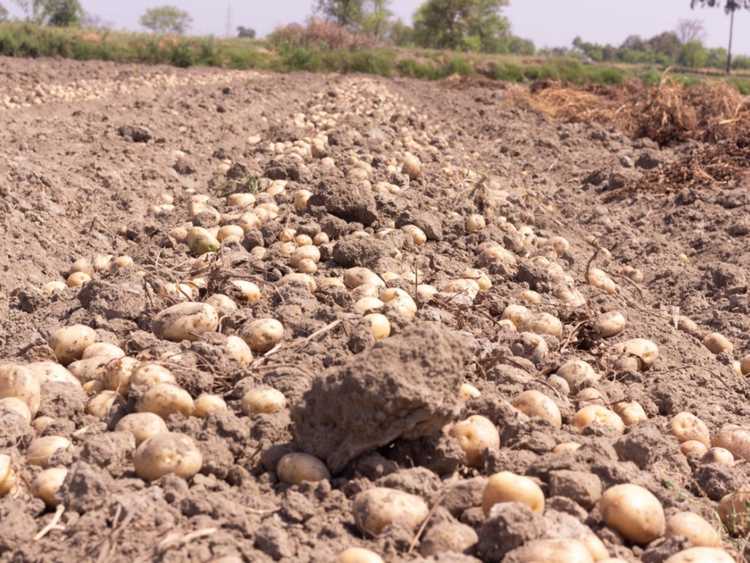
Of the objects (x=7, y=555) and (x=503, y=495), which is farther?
(x=503, y=495)

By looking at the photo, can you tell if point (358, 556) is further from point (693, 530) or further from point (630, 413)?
point (630, 413)

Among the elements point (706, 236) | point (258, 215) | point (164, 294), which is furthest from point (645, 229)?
point (164, 294)

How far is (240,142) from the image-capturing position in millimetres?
8555

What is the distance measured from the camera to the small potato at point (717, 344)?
4246 millimetres

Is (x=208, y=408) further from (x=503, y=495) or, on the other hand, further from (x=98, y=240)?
(x=98, y=240)

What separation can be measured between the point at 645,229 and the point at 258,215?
3.64 meters

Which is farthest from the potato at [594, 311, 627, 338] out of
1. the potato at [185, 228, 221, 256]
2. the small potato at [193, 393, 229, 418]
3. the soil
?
the potato at [185, 228, 221, 256]

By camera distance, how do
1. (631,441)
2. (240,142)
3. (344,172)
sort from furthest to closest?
(240,142), (344,172), (631,441)

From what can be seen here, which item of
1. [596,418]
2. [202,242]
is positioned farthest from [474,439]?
[202,242]

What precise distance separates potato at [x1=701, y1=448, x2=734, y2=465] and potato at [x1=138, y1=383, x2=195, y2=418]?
182 centimetres

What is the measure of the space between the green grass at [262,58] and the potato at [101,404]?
664 inches

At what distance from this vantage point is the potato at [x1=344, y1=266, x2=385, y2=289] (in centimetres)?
393

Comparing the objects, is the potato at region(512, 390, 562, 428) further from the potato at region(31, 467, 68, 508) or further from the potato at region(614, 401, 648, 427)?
the potato at region(31, 467, 68, 508)

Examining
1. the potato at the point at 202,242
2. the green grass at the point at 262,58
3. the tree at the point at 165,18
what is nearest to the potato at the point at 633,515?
the potato at the point at 202,242
